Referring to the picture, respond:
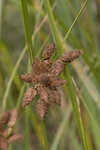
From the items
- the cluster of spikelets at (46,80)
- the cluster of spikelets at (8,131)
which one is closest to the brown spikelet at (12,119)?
the cluster of spikelets at (8,131)

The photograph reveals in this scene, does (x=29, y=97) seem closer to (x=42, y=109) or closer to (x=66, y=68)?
(x=42, y=109)

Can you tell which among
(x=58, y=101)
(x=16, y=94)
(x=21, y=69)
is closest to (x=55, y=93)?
(x=58, y=101)

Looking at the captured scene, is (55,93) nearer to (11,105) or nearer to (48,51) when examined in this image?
(48,51)

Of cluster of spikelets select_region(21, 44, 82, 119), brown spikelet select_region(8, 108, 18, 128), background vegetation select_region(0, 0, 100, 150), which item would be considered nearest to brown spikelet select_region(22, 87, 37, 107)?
cluster of spikelets select_region(21, 44, 82, 119)

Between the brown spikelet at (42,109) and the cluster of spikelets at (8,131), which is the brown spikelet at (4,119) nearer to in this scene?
the cluster of spikelets at (8,131)

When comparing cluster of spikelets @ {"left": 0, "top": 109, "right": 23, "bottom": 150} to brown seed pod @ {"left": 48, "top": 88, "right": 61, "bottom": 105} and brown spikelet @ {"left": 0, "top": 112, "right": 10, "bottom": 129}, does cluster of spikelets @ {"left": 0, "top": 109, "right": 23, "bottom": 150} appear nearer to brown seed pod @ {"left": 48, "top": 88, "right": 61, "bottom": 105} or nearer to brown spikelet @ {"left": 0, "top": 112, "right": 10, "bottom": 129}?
brown spikelet @ {"left": 0, "top": 112, "right": 10, "bottom": 129}
